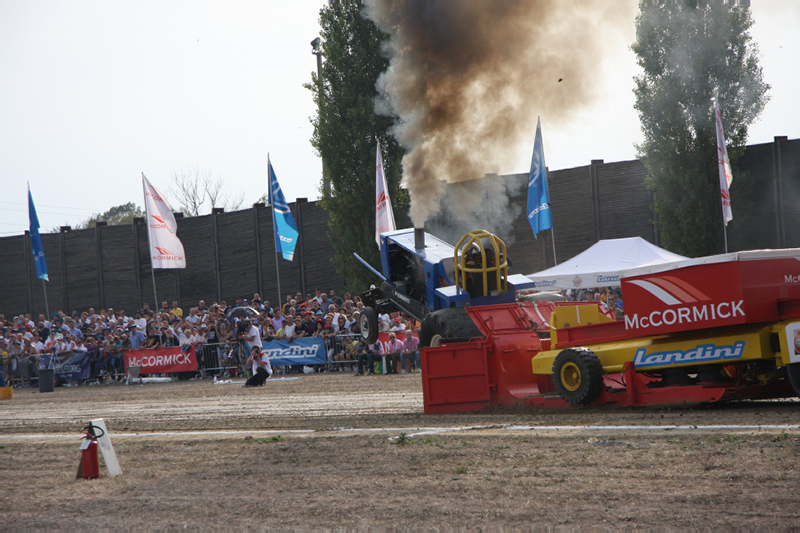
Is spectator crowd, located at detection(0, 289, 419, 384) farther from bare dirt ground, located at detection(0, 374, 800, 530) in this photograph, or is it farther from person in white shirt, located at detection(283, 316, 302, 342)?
bare dirt ground, located at detection(0, 374, 800, 530)

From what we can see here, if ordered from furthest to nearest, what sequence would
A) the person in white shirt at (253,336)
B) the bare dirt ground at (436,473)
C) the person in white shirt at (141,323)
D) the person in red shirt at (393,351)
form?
1. the person in white shirt at (141,323)
2. the person in red shirt at (393,351)
3. the person in white shirt at (253,336)
4. the bare dirt ground at (436,473)

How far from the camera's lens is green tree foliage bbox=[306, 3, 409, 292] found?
24.9 meters

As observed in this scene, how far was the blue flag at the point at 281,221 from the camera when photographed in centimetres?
2636

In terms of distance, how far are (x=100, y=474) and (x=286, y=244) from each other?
65.1 ft

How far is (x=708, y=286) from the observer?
8266 mm

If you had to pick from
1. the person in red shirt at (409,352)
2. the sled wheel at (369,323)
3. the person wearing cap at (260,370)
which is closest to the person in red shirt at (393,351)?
the person in red shirt at (409,352)

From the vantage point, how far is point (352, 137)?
1070 inches

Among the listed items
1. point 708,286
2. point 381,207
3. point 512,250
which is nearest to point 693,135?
point 512,250

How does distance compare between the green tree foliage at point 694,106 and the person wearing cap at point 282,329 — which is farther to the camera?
the green tree foliage at point 694,106

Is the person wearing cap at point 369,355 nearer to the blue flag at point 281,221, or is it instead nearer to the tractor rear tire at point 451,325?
the blue flag at point 281,221

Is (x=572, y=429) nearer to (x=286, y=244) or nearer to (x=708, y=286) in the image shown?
(x=708, y=286)

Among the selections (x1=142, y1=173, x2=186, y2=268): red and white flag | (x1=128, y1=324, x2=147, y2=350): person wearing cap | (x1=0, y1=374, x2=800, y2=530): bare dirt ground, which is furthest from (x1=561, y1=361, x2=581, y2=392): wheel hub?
(x1=128, y1=324, x2=147, y2=350): person wearing cap

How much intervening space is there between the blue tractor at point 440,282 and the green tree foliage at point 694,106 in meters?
15.4

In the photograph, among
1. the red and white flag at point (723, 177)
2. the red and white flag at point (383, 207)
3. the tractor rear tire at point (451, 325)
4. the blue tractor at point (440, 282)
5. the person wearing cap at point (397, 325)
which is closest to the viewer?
the tractor rear tire at point (451, 325)
